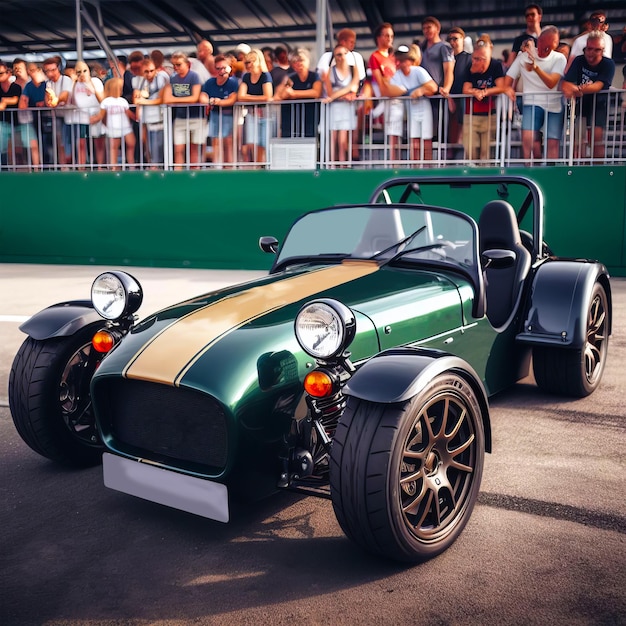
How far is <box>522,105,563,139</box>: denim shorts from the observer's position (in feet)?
32.9

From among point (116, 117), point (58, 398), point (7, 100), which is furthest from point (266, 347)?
point (7, 100)

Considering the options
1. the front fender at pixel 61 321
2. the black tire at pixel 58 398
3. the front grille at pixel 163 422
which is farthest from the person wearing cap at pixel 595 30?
the front grille at pixel 163 422

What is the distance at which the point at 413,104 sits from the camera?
1046 cm

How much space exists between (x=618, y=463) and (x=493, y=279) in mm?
1523

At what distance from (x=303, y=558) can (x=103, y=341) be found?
59.2 inches

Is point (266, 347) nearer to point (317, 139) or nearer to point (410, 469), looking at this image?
point (410, 469)

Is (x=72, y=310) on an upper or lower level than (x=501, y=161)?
lower

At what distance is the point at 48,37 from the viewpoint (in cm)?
1852

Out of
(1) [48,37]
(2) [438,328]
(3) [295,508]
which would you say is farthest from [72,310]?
(1) [48,37]

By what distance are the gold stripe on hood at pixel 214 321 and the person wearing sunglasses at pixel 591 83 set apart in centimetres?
698

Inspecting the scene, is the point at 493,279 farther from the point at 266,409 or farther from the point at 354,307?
the point at 266,409

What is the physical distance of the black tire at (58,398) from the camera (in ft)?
12.0

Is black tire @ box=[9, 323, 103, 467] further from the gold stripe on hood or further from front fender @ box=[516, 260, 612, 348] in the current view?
front fender @ box=[516, 260, 612, 348]

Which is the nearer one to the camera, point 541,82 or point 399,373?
point 399,373
